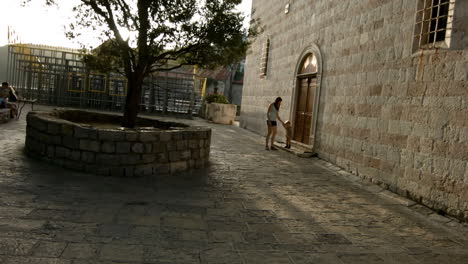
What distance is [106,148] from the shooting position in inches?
239

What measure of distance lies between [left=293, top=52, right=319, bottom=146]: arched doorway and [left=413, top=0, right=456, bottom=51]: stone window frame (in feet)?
12.7

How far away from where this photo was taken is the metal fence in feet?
62.0

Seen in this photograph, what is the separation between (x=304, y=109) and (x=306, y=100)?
0.27m

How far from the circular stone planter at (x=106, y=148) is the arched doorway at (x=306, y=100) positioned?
4.57 meters

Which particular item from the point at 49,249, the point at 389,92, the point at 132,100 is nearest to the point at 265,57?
the point at 132,100

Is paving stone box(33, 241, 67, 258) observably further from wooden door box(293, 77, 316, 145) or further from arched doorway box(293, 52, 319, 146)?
wooden door box(293, 77, 316, 145)

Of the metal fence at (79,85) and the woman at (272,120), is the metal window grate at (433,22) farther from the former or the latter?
the metal fence at (79,85)

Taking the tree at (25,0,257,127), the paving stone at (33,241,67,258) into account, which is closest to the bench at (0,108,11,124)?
the tree at (25,0,257,127)

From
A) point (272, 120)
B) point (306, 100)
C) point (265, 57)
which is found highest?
→ point (265, 57)

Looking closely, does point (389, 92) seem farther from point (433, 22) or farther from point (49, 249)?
point (49, 249)

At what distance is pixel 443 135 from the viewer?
5461 millimetres

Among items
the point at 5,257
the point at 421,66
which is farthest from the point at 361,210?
the point at 5,257

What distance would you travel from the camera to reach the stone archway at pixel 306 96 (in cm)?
1001

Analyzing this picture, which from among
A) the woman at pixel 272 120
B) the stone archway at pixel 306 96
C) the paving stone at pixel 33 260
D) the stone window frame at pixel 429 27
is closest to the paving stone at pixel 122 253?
the paving stone at pixel 33 260
